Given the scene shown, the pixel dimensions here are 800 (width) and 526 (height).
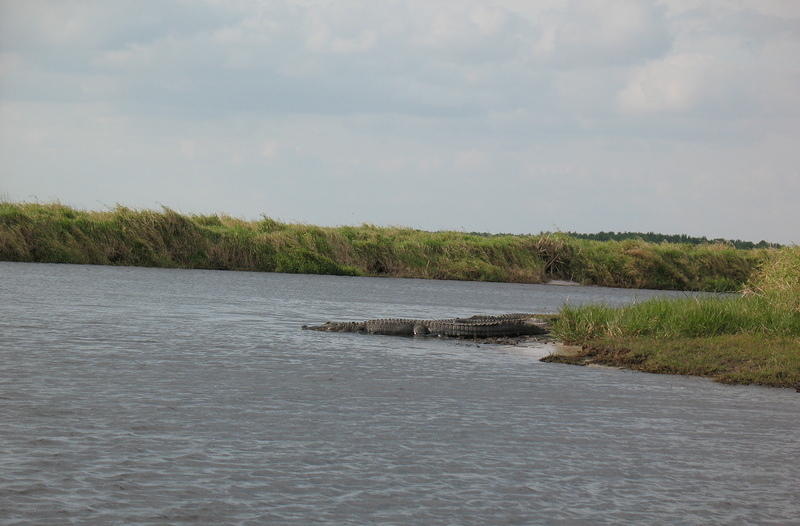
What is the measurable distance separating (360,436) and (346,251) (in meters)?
34.1

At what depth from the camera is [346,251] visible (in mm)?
41719

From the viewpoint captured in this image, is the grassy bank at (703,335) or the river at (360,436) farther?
the grassy bank at (703,335)

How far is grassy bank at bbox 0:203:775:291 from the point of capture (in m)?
35.8

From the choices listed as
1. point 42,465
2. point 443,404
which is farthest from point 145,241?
point 42,465

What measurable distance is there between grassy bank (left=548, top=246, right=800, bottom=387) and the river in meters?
0.67

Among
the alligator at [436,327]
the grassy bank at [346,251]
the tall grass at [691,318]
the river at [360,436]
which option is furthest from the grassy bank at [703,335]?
the grassy bank at [346,251]

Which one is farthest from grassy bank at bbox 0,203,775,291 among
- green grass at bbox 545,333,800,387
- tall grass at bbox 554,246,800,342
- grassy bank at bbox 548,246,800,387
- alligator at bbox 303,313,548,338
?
green grass at bbox 545,333,800,387

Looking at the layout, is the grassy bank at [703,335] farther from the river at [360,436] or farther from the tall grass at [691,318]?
the river at [360,436]

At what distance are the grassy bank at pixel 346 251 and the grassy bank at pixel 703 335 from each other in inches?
942

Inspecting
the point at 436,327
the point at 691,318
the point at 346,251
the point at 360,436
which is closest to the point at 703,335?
the point at 691,318

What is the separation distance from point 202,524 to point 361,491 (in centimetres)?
122

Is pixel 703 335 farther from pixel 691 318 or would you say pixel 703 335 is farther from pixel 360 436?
pixel 360 436

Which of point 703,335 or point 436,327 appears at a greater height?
point 703,335

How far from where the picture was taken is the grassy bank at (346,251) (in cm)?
3578
